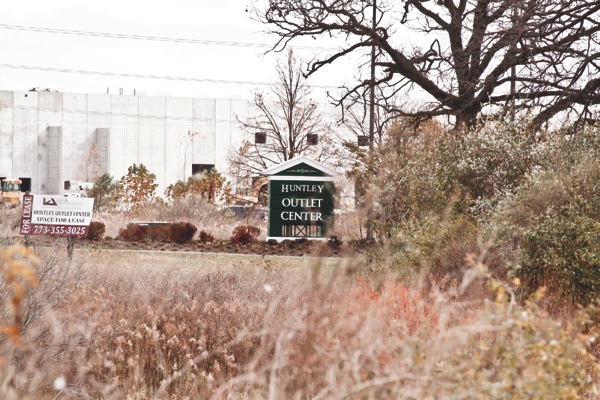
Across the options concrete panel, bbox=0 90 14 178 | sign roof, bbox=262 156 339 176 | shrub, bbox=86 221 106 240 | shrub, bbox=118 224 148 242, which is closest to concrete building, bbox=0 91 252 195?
concrete panel, bbox=0 90 14 178

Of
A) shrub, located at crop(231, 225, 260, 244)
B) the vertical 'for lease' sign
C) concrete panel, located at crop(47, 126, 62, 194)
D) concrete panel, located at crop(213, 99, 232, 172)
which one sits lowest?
shrub, located at crop(231, 225, 260, 244)

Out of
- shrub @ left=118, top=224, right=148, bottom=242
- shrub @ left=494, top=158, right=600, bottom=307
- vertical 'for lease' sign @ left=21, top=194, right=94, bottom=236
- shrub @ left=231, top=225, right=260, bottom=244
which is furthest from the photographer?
shrub @ left=118, top=224, right=148, bottom=242

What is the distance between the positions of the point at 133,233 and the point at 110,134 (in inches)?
1584

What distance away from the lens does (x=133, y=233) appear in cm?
2477

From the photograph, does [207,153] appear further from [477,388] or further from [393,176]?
[477,388]

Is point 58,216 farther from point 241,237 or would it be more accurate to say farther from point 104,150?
point 104,150

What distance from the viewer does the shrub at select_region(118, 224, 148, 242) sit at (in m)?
24.7

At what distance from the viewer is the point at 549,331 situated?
4582 mm

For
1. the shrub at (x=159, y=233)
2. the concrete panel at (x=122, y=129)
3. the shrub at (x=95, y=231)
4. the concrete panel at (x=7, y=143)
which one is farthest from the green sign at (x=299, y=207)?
the concrete panel at (x=7, y=143)

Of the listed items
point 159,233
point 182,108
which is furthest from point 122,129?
point 159,233

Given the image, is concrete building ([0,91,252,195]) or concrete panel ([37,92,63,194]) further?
concrete panel ([37,92,63,194])

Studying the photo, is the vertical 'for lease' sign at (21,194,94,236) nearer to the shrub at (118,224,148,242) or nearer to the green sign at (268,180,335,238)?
the shrub at (118,224,148,242)

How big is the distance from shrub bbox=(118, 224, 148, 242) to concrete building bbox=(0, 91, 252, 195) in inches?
1501

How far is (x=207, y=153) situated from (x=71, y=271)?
5408 centimetres
